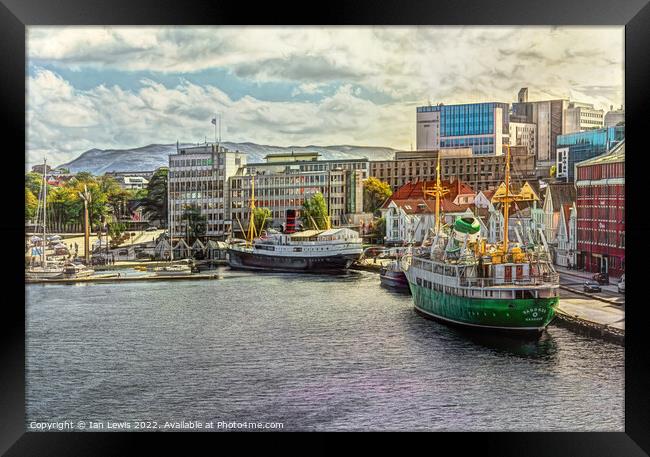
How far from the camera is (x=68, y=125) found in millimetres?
6762

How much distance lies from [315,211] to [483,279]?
5.07ft

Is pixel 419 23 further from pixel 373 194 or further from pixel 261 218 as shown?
pixel 261 218

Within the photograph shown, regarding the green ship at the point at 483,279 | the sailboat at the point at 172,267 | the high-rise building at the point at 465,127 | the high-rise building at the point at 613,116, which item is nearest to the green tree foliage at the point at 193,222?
the sailboat at the point at 172,267

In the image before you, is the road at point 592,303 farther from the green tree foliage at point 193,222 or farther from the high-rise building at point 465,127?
the green tree foliage at point 193,222

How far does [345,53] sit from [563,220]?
2254 mm

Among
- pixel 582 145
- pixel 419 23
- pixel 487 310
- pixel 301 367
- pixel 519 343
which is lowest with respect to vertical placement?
pixel 301 367

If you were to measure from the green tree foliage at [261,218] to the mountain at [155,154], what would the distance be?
46cm

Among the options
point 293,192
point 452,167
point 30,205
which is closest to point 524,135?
point 452,167

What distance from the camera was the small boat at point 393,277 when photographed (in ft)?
23.0

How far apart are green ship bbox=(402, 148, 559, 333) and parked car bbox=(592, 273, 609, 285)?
0.99 ft

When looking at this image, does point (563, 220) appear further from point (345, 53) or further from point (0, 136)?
point (0, 136)

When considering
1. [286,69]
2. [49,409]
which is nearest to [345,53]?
[286,69]

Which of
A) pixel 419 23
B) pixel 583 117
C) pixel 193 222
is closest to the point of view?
pixel 419 23

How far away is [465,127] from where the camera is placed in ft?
22.4
